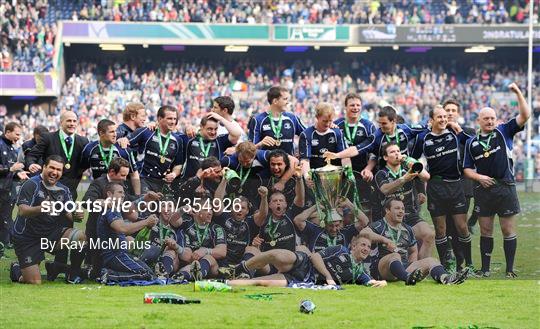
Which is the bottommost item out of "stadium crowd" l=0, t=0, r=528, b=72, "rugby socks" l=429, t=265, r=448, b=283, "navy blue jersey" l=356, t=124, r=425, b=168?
"rugby socks" l=429, t=265, r=448, b=283

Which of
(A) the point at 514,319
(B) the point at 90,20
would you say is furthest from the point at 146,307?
(B) the point at 90,20

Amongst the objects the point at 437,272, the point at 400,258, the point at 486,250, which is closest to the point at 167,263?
the point at 400,258

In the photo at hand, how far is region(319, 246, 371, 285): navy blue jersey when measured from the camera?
40.7ft

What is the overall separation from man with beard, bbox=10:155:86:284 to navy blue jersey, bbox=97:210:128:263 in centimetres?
23

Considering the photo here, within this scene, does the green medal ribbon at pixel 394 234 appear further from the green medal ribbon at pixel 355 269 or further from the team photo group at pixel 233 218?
the green medal ribbon at pixel 355 269

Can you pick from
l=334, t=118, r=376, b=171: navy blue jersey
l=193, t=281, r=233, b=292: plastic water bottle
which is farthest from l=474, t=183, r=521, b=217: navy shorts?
l=193, t=281, r=233, b=292: plastic water bottle

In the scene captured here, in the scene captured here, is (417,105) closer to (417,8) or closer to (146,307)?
(417,8)

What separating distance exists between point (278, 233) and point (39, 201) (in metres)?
2.79

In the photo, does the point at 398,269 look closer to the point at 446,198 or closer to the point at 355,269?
the point at 355,269

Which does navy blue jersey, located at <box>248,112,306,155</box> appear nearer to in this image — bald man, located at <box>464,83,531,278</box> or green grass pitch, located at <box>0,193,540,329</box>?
green grass pitch, located at <box>0,193,540,329</box>

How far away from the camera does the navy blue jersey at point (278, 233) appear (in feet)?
40.7

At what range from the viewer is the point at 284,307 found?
10312 mm

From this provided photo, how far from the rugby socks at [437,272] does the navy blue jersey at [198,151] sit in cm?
291

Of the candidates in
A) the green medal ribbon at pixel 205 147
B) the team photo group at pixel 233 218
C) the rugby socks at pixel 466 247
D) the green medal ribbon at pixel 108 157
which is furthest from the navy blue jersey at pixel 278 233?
the rugby socks at pixel 466 247
